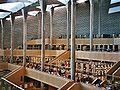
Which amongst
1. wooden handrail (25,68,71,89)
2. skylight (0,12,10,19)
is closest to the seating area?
wooden handrail (25,68,71,89)

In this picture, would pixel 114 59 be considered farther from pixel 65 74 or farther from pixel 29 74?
pixel 29 74

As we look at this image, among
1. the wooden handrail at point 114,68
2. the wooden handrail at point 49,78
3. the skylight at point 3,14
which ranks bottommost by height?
the wooden handrail at point 49,78

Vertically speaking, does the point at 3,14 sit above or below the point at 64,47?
above

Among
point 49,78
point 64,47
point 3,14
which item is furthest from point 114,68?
point 3,14

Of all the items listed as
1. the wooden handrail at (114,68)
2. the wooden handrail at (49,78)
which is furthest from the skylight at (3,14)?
the wooden handrail at (114,68)

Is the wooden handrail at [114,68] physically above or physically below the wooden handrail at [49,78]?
above

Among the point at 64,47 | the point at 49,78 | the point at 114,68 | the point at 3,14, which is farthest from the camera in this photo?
the point at 3,14

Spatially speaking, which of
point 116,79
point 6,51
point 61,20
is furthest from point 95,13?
point 116,79

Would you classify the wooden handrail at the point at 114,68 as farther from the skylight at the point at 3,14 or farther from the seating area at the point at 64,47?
the skylight at the point at 3,14

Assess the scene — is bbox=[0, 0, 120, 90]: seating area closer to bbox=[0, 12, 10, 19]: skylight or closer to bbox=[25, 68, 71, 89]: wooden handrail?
bbox=[25, 68, 71, 89]: wooden handrail

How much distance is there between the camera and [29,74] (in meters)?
26.0

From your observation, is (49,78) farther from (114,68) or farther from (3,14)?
(3,14)

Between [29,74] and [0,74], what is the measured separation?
27.2ft

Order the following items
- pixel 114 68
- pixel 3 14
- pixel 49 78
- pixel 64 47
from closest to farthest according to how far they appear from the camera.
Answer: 1. pixel 114 68
2. pixel 49 78
3. pixel 64 47
4. pixel 3 14
